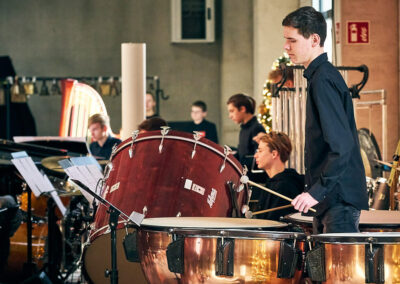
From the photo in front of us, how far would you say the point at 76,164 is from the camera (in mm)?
4898

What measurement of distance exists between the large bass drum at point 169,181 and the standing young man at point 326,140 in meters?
1.21

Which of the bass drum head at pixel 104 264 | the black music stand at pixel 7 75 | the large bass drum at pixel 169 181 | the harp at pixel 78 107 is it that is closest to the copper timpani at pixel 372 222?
the large bass drum at pixel 169 181

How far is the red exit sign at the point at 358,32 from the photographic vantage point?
878cm

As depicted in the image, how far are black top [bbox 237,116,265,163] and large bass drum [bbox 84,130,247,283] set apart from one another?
126 inches

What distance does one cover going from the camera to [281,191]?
521cm

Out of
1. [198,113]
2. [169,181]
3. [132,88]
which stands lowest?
[169,181]

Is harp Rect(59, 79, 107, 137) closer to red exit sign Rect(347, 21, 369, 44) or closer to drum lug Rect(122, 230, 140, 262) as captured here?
red exit sign Rect(347, 21, 369, 44)

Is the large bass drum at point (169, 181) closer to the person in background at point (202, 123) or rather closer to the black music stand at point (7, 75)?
the person in background at point (202, 123)

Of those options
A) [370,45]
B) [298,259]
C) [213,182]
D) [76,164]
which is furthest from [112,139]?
[298,259]

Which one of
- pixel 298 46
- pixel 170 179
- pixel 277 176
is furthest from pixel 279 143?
pixel 298 46

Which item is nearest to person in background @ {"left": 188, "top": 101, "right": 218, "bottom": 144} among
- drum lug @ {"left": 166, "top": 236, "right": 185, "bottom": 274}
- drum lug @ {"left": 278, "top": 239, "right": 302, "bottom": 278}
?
drum lug @ {"left": 166, "top": 236, "right": 185, "bottom": 274}

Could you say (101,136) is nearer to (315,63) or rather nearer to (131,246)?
(131,246)

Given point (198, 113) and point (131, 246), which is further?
point (198, 113)

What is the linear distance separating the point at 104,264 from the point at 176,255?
129 centimetres
